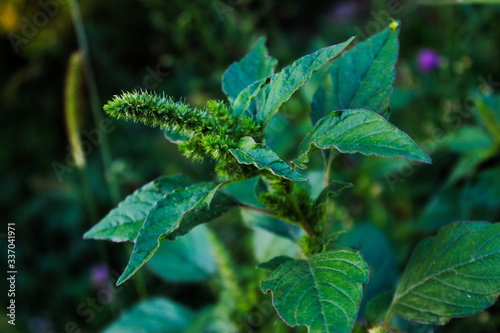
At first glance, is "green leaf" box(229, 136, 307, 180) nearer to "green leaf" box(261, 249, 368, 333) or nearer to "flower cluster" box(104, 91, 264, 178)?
"flower cluster" box(104, 91, 264, 178)

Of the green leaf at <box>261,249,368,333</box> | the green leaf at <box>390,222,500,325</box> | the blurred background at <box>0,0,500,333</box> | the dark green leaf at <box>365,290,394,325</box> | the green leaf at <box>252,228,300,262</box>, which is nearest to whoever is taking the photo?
the green leaf at <box>261,249,368,333</box>

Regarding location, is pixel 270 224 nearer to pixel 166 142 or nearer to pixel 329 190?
pixel 329 190

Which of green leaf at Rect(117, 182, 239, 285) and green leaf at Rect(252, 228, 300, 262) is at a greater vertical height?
green leaf at Rect(117, 182, 239, 285)

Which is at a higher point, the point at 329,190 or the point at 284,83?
the point at 284,83
